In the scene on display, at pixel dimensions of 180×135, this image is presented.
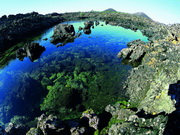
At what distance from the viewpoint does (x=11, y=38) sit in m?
79.3

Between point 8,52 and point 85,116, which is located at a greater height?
point 8,52

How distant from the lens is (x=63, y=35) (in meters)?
81.4

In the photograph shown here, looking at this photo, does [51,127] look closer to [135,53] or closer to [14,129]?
[14,129]

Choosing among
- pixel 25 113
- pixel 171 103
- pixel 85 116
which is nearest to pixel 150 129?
pixel 171 103

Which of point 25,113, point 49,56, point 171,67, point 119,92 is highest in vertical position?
point 171,67

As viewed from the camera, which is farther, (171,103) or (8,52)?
(8,52)

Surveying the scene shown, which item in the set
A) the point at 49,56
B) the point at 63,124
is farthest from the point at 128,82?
the point at 49,56

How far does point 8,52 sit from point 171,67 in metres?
72.5

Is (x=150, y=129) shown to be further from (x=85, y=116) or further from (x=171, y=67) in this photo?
(x=171, y=67)

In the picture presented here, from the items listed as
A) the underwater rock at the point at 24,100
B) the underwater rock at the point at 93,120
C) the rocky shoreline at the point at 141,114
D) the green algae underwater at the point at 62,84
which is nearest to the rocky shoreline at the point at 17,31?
Result: the green algae underwater at the point at 62,84

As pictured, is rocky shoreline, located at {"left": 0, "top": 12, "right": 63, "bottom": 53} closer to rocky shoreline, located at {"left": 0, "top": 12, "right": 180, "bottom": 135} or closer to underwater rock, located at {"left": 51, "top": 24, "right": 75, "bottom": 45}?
underwater rock, located at {"left": 51, "top": 24, "right": 75, "bottom": 45}

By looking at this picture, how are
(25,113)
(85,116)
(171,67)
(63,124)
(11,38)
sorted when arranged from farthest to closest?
(11,38) → (25,113) → (171,67) → (85,116) → (63,124)

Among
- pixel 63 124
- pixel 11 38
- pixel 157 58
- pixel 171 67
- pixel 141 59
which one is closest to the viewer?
pixel 63 124

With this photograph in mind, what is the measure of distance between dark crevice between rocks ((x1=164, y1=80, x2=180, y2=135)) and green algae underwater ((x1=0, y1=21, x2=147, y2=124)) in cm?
1210
